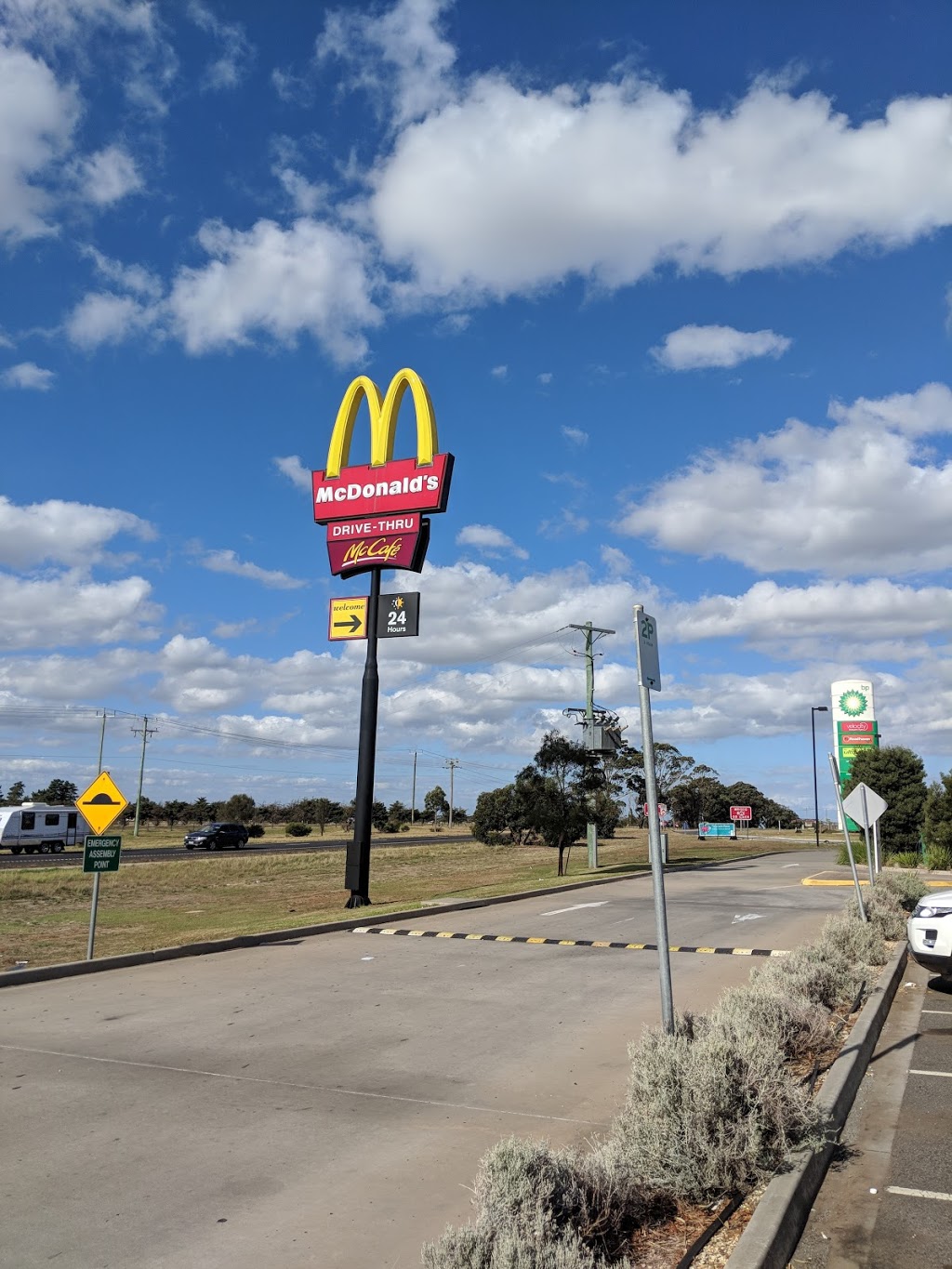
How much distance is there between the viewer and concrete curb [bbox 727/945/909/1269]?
4.16m

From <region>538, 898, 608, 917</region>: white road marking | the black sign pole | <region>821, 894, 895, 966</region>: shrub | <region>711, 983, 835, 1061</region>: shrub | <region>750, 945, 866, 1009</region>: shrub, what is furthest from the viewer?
the black sign pole

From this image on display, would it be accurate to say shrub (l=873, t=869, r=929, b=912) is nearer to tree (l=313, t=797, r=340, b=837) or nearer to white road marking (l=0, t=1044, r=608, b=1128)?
white road marking (l=0, t=1044, r=608, b=1128)

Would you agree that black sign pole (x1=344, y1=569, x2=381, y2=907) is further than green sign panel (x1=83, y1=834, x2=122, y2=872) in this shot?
Yes

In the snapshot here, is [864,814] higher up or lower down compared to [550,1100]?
higher up

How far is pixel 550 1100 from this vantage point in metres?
6.92

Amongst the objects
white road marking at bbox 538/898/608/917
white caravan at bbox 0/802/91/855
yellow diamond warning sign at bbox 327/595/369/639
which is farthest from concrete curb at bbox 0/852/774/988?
white caravan at bbox 0/802/91/855

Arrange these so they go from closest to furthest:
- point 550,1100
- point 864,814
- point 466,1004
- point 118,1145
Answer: point 118,1145 → point 550,1100 → point 466,1004 → point 864,814

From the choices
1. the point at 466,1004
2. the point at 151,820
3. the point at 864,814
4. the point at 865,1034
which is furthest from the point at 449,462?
the point at 151,820

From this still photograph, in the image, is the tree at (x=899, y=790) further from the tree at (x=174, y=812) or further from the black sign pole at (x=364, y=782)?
the tree at (x=174, y=812)

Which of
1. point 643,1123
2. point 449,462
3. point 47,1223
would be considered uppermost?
point 449,462

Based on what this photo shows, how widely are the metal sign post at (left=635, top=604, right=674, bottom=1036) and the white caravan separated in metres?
52.7

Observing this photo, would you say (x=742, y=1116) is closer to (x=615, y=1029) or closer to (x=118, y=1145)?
(x=118, y=1145)

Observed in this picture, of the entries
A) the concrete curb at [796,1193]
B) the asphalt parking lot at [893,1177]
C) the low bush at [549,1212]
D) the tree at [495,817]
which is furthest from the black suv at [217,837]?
the low bush at [549,1212]

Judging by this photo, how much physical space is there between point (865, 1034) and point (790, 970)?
1097mm
